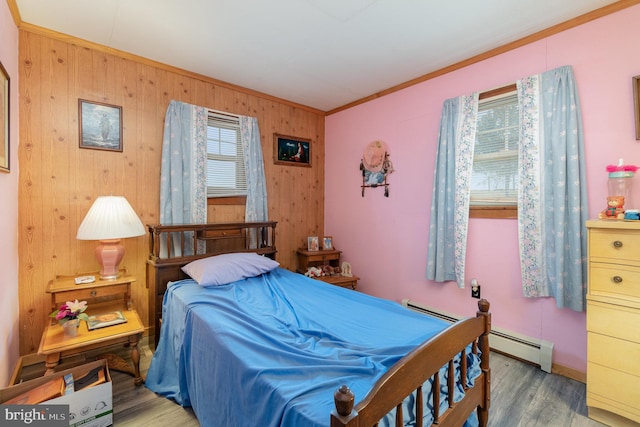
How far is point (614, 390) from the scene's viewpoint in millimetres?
1637

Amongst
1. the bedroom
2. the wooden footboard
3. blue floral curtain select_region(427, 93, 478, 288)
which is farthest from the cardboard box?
blue floral curtain select_region(427, 93, 478, 288)

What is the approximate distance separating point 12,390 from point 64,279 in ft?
3.14

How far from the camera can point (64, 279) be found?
2.24 meters

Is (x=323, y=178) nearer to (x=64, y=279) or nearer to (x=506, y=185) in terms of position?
(x=506, y=185)

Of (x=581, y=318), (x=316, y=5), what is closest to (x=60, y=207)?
(x=316, y=5)

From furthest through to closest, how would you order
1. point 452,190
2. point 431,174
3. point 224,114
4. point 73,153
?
point 224,114 → point 431,174 → point 452,190 → point 73,153

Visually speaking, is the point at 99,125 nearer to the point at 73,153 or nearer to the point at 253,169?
the point at 73,153

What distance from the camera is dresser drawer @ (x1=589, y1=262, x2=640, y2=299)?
5.25ft

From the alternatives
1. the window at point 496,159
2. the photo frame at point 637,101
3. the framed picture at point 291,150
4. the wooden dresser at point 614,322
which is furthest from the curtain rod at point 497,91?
the framed picture at point 291,150

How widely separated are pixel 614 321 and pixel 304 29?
2.81 m

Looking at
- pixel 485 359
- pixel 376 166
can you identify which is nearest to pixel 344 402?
pixel 485 359

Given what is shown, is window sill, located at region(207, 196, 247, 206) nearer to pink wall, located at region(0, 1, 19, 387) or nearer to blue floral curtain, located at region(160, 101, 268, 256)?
blue floral curtain, located at region(160, 101, 268, 256)

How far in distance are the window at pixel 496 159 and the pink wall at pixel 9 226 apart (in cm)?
348

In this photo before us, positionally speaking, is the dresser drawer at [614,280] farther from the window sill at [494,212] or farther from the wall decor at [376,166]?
the wall decor at [376,166]
